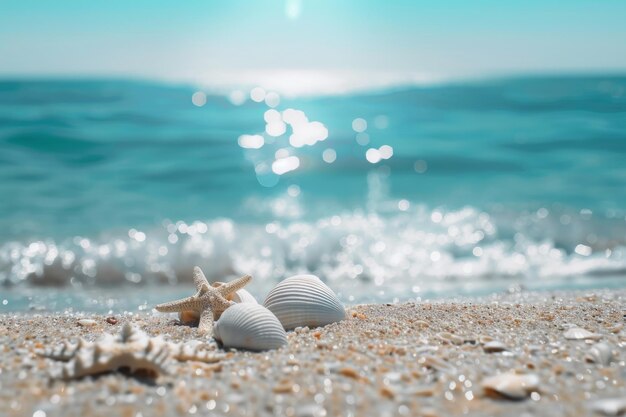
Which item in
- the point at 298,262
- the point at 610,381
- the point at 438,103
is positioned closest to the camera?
the point at 610,381

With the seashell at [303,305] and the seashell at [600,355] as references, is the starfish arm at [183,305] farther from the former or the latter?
the seashell at [600,355]

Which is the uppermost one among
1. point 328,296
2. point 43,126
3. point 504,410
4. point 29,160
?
point 43,126

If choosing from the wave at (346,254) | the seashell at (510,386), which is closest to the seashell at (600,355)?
the seashell at (510,386)

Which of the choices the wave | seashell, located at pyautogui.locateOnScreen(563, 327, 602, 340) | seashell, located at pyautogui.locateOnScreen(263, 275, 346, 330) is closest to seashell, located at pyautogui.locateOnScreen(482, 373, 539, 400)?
seashell, located at pyautogui.locateOnScreen(563, 327, 602, 340)

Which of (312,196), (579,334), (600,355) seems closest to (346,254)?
(312,196)

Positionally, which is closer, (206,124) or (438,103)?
(206,124)

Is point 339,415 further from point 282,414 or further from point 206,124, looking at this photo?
point 206,124

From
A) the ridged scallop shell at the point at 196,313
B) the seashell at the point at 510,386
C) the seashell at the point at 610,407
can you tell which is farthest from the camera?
the ridged scallop shell at the point at 196,313

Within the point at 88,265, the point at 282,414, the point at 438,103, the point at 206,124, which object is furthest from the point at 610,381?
the point at 438,103

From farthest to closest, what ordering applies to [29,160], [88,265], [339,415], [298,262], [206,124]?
[206,124] < [29,160] < [298,262] < [88,265] < [339,415]
